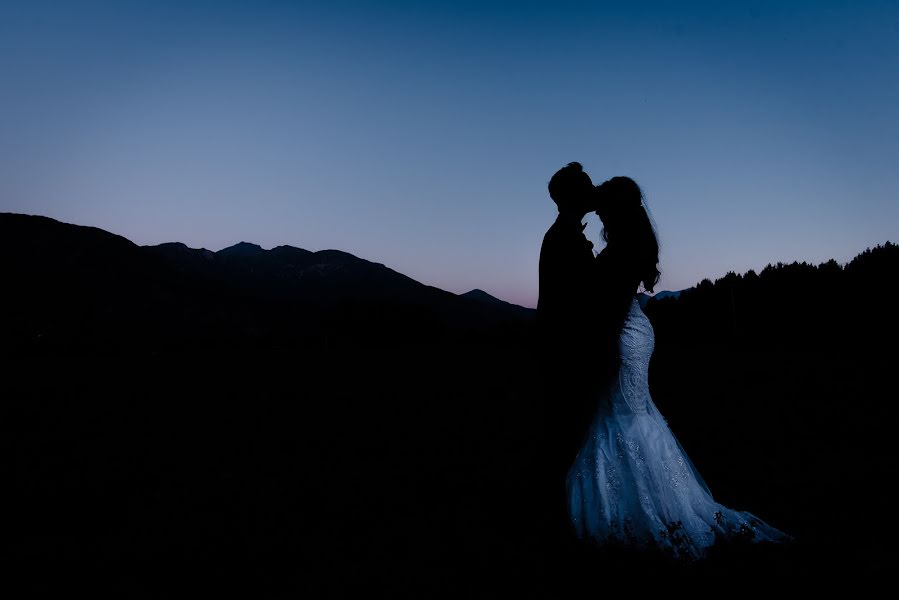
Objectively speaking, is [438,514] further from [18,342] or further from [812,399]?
[18,342]

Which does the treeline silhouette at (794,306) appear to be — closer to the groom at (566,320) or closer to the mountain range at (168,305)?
the mountain range at (168,305)

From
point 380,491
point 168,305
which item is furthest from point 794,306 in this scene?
point 168,305

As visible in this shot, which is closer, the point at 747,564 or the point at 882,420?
the point at 747,564

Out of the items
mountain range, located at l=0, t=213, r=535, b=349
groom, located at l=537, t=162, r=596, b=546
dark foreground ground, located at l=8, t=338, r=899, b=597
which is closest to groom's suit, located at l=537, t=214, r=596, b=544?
groom, located at l=537, t=162, r=596, b=546

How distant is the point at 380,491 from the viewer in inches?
210

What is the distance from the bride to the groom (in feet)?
0.27

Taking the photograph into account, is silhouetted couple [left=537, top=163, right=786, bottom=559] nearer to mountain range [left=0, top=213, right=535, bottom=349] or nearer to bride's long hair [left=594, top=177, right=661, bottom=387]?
bride's long hair [left=594, top=177, right=661, bottom=387]

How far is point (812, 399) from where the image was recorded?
33.3 feet

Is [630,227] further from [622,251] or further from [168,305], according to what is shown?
[168,305]

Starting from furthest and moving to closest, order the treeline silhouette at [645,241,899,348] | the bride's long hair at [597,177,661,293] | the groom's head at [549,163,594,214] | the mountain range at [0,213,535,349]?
the mountain range at [0,213,535,349], the treeline silhouette at [645,241,899,348], the groom's head at [549,163,594,214], the bride's long hair at [597,177,661,293]

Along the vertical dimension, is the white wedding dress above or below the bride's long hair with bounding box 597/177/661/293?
below

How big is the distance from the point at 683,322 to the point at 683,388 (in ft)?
54.0

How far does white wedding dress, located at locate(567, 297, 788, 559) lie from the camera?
10.4ft

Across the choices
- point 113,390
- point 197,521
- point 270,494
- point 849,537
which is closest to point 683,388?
point 849,537
